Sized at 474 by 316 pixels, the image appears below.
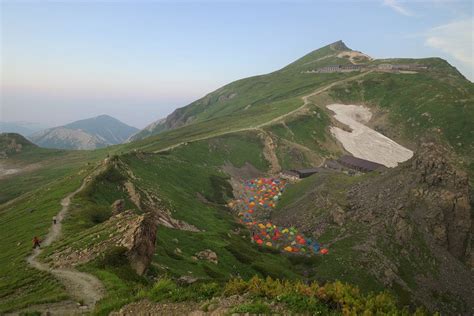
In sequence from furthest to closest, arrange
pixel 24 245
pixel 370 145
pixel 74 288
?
pixel 370 145 < pixel 24 245 < pixel 74 288

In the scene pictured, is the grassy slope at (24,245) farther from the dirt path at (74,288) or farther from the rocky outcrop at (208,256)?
the rocky outcrop at (208,256)

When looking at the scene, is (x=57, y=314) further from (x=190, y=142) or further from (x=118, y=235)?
(x=190, y=142)

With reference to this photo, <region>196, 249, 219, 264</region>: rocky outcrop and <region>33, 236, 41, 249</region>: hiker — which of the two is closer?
<region>33, 236, 41, 249</region>: hiker

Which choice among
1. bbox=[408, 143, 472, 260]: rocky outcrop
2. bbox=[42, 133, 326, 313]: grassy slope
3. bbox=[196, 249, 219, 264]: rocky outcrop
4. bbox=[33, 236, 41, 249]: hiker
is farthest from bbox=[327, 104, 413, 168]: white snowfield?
bbox=[33, 236, 41, 249]: hiker

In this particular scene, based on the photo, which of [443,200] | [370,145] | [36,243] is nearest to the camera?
[36,243]

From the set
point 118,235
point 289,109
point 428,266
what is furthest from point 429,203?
point 289,109

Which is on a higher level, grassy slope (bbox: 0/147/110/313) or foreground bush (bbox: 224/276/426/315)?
foreground bush (bbox: 224/276/426/315)

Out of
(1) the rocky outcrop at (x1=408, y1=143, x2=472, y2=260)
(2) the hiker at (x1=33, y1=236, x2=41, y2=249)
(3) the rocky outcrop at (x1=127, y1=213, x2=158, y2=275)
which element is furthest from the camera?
(1) the rocky outcrop at (x1=408, y1=143, x2=472, y2=260)

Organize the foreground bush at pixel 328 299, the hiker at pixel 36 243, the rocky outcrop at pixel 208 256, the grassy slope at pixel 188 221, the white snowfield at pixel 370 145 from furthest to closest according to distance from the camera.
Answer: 1. the white snowfield at pixel 370 145
2. the rocky outcrop at pixel 208 256
3. the hiker at pixel 36 243
4. the grassy slope at pixel 188 221
5. the foreground bush at pixel 328 299

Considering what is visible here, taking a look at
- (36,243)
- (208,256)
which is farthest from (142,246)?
(208,256)

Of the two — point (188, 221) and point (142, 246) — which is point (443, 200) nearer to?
point (188, 221)

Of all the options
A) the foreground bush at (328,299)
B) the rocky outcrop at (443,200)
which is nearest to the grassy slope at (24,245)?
the foreground bush at (328,299)

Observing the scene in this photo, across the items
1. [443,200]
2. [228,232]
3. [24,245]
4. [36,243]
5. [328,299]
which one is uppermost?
[328,299]

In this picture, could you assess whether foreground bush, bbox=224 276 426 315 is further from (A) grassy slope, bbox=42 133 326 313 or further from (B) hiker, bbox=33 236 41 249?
(B) hiker, bbox=33 236 41 249
